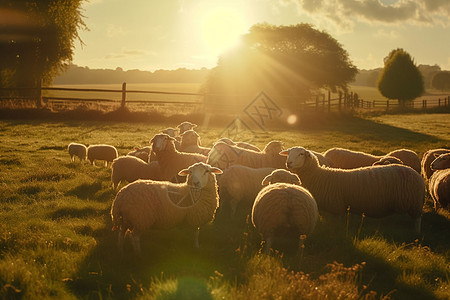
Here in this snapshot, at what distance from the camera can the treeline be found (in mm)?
117938

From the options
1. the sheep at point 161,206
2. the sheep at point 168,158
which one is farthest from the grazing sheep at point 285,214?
the sheep at point 168,158

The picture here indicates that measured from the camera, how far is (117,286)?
375 cm

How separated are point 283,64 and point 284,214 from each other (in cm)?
3464

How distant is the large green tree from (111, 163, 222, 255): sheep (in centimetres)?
2305

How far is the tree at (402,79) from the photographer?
5675cm

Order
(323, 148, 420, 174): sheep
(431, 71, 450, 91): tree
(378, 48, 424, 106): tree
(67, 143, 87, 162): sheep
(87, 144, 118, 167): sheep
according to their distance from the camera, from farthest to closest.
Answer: (431, 71, 450, 91): tree < (378, 48, 424, 106): tree < (67, 143, 87, 162): sheep < (87, 144, 118, 167): sheep < (323, 148, 420, 174): sheep

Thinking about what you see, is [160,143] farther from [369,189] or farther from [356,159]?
[356,159]

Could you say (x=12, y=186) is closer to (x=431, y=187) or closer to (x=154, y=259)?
(x=154, y=259)

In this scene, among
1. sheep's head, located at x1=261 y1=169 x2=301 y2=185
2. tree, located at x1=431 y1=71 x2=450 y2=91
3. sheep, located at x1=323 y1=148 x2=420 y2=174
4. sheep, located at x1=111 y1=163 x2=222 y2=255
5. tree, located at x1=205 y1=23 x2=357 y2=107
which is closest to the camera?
sheep, located at x1=111 y1=163 x2=222 y2=255

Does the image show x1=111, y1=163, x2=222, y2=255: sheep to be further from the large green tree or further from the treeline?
the treeline

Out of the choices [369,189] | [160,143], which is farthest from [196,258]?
[160,143]

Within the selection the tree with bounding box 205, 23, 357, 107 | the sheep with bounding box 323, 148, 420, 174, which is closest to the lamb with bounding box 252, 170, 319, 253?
the sheep with bounding box 323, 148, 420, 174

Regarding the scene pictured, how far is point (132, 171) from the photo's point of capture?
7617mm

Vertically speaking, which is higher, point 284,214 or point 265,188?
point 265,188
